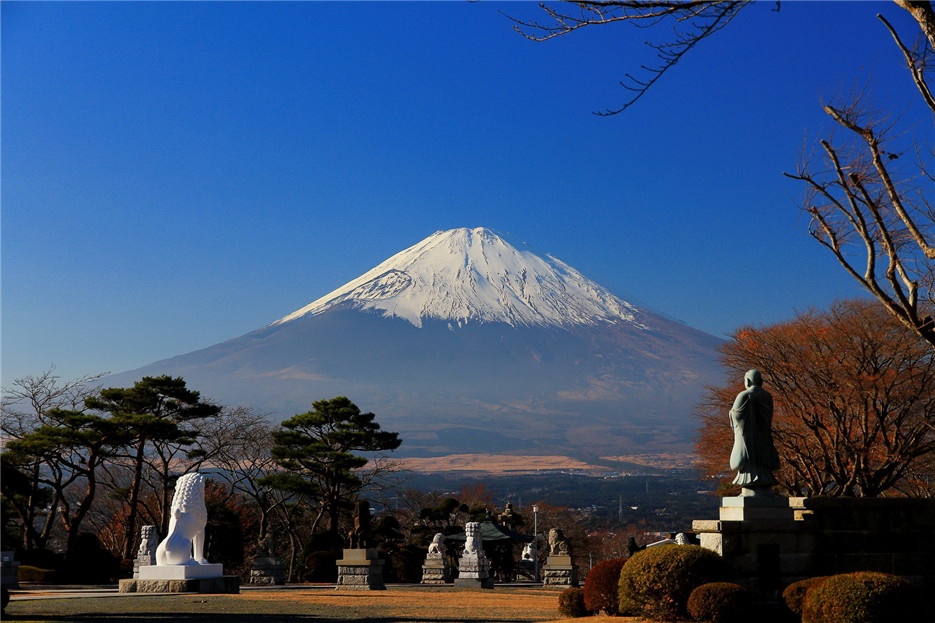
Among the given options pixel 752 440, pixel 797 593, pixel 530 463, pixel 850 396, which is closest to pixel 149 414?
pixel 850 396

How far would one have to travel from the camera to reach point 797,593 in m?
12.9

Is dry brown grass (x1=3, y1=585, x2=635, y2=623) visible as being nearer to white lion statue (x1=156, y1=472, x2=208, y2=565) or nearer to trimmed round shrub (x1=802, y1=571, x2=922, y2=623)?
white lion statue (x1=156, y1=472, x2=208, y2=565)

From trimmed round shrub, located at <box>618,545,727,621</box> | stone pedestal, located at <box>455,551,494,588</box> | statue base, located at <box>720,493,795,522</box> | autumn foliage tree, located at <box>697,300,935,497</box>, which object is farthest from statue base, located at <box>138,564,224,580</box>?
autumn foliage tree, located at <box>697,300,935,497</box>

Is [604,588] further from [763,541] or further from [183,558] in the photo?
[183,558]

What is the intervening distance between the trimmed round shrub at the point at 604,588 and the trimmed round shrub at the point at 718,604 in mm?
1822

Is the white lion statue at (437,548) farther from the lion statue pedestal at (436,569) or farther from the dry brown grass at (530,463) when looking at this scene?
the dry brown grass at (530,463)

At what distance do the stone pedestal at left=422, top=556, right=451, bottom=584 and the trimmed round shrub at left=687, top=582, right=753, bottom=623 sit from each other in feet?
73.4

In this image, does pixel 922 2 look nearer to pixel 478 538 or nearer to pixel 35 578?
pixel 478 538

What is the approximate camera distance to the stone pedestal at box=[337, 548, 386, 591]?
28.1 metres

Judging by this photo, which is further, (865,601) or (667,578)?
(667,578)

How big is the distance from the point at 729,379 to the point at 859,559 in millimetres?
29630

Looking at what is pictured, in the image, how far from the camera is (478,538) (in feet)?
108

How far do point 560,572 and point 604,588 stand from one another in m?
18.1

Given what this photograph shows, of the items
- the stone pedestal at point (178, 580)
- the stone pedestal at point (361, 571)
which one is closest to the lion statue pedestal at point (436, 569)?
the stone pedestal at point (361, 571)
